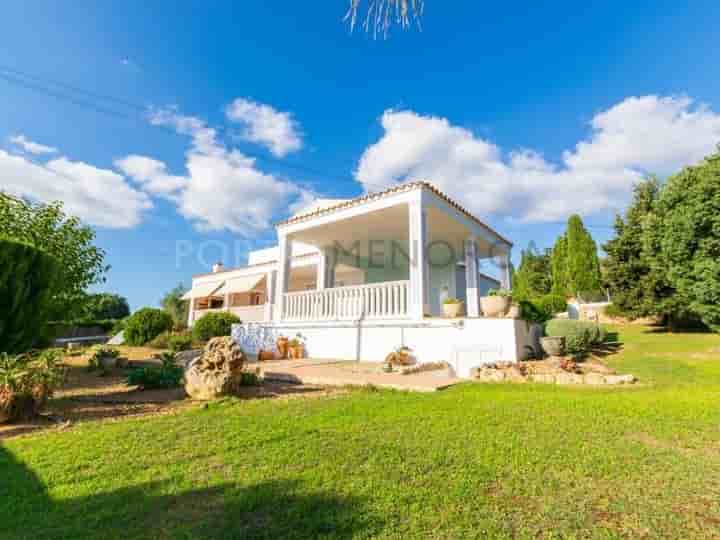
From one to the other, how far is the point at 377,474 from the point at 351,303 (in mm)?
8454

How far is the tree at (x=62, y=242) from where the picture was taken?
9.01 m

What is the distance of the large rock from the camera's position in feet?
18.8

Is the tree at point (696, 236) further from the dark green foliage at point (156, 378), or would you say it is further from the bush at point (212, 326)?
the bush at point (212, 326)

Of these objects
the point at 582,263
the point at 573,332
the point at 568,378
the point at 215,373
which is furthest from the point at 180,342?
the point at 582,263

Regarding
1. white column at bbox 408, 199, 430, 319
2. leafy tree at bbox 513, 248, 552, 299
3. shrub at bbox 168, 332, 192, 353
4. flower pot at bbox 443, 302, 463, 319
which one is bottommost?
shrub at bbox 168, 332, 192, 353

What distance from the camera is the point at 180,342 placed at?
15039 millimetres

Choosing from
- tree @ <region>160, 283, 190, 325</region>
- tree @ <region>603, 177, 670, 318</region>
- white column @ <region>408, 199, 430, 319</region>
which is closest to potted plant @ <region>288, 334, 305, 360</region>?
white column @ <region>408, 199, 430, 319</region>

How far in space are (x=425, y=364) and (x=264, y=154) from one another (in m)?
12.9

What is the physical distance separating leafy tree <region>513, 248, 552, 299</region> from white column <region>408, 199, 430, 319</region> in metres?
27.1

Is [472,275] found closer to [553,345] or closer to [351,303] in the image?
[553,345]

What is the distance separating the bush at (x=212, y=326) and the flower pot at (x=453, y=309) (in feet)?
37.5

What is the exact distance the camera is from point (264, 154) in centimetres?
1642

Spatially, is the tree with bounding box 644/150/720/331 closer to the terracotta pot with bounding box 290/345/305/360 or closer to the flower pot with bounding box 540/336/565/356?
the flower pot with bounding box 540/336/565/356

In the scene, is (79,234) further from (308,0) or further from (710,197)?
(710,197)
